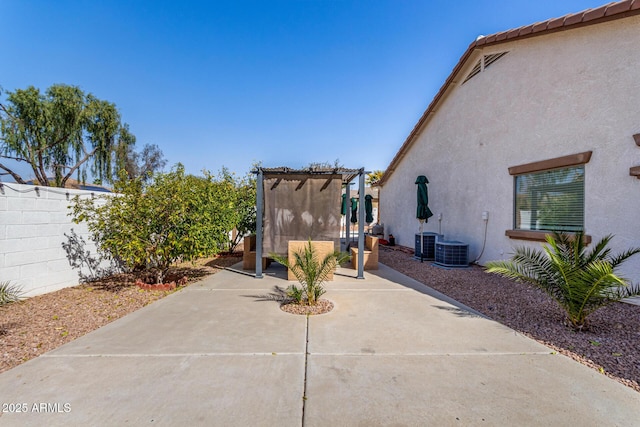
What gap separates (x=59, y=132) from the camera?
66.8 feet

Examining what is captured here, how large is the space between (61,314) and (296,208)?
5039 millimetres

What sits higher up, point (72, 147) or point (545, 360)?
point (72, 147)

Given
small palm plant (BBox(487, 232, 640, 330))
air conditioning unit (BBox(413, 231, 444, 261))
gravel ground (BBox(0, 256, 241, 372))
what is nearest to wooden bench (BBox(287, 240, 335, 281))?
gravel ground (BBox(0, 256, 241, 372))

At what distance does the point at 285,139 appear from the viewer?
1502 centimetres

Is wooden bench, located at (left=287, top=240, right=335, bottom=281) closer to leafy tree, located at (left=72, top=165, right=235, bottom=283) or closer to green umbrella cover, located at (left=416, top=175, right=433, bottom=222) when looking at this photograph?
leafy tree, located at (left=72, top=165, right=235, bottom=283)

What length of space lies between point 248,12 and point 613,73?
974 cm

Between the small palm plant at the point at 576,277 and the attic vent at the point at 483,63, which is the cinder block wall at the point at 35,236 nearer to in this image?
the small palm plant at the point at 576,277

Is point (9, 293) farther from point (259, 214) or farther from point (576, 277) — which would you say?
point (576, 277)

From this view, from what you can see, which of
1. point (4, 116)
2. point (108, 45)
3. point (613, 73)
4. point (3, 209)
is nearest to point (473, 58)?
point (613, 73)

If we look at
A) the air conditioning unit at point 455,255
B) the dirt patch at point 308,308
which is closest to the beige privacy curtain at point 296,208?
the dirt patch at point 308,308

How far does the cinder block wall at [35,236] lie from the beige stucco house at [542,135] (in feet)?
34.3

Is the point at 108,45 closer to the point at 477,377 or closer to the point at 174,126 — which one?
the point at 174,126

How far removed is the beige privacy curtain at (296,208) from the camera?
307 inches

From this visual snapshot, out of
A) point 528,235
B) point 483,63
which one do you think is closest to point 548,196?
point 528,235
